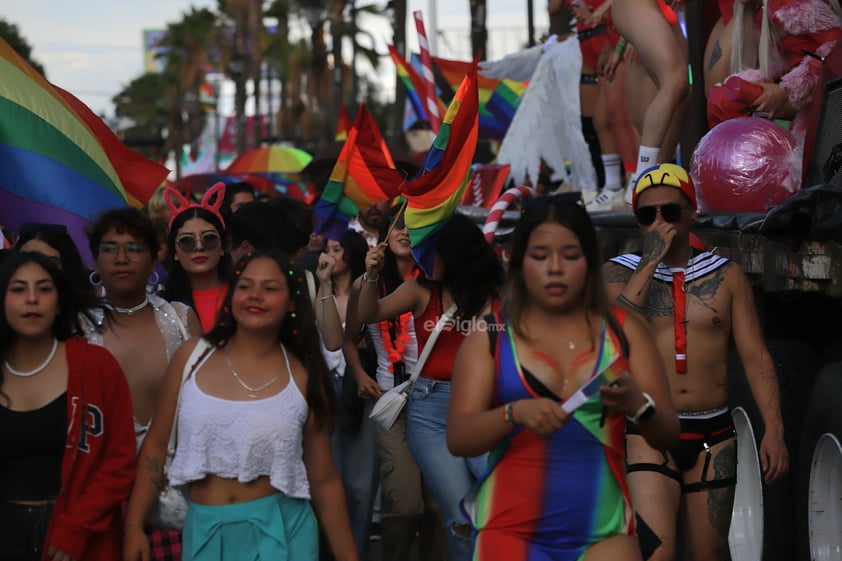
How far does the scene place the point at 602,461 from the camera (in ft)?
14.3

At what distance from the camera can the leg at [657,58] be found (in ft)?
29.1

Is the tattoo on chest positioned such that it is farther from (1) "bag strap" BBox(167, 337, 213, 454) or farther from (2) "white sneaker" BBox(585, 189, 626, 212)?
(2) "white sneaker" BBox(585, 189, 626, 212)

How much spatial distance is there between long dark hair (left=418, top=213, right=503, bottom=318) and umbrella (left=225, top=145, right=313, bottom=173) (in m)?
19.4

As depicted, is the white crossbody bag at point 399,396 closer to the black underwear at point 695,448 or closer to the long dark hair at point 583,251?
the black underwear at point 695,448

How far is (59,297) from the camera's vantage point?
5.20 metres

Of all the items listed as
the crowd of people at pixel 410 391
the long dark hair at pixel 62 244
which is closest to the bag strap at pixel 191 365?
the crowd of people at pixel 410 391

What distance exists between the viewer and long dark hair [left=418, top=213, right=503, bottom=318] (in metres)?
6.80

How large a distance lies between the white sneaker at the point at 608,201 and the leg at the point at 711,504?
4681mm

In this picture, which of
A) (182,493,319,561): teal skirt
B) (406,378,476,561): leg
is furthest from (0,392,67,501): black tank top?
(406,378,476,561): leg

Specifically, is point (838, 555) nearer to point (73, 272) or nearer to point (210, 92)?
point (73, 272)

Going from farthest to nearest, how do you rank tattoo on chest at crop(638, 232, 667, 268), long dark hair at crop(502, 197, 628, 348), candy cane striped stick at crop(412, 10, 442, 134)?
candy cane striped stick at crop(412, 10, 442, 134)
tattoo on chest at crop(638, 232, 667, 268)
long dark hair at crop(502, 197, 628, 348)

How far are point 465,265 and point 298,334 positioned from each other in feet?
5.88

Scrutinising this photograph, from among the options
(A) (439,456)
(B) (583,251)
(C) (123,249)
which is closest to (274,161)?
(A) (439,456)

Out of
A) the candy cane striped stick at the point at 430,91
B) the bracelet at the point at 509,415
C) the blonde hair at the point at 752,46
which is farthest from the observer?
the candy cane striped stick at the point at 430,91
